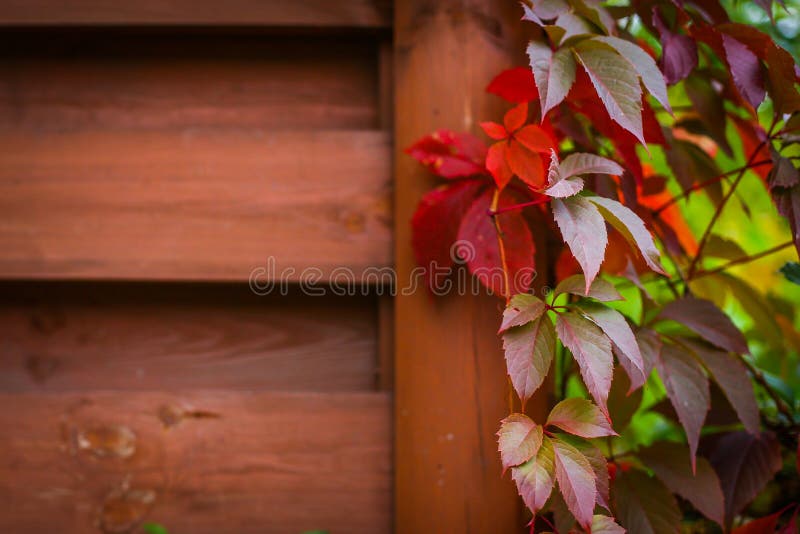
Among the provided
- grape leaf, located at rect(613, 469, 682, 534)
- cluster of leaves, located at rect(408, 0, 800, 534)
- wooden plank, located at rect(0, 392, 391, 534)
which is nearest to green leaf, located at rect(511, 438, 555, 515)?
cluster of leaves, located at rect(408, 0, 800, 534)

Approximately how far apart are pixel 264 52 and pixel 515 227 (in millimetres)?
487

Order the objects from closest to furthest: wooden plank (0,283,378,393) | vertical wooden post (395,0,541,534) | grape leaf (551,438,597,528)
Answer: grape leaf (551,438,597,528) < vertical wooden post (395,0,541,534) < wooden plank (0,283,378,393)

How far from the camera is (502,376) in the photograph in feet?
2.62

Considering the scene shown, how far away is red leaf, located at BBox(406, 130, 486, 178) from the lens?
744 mm

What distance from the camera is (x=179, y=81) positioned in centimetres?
92

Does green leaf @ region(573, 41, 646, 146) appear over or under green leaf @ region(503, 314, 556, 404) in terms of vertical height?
over

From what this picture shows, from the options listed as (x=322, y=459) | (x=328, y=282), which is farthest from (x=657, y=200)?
(x=322, y=459)

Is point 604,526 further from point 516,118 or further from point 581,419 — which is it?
point 516,118

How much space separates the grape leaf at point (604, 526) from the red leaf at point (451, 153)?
0.40 metres

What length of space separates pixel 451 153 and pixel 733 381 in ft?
1.43

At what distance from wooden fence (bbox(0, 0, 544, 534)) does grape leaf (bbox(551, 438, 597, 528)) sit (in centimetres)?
24

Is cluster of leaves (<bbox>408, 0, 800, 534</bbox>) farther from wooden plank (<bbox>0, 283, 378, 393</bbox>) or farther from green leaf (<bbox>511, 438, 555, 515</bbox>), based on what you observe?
wooden plank (<bbox>0, 283, 378, 393</bbox>)

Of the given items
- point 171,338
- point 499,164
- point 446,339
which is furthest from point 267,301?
point 499,164

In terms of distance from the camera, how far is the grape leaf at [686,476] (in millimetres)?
700
